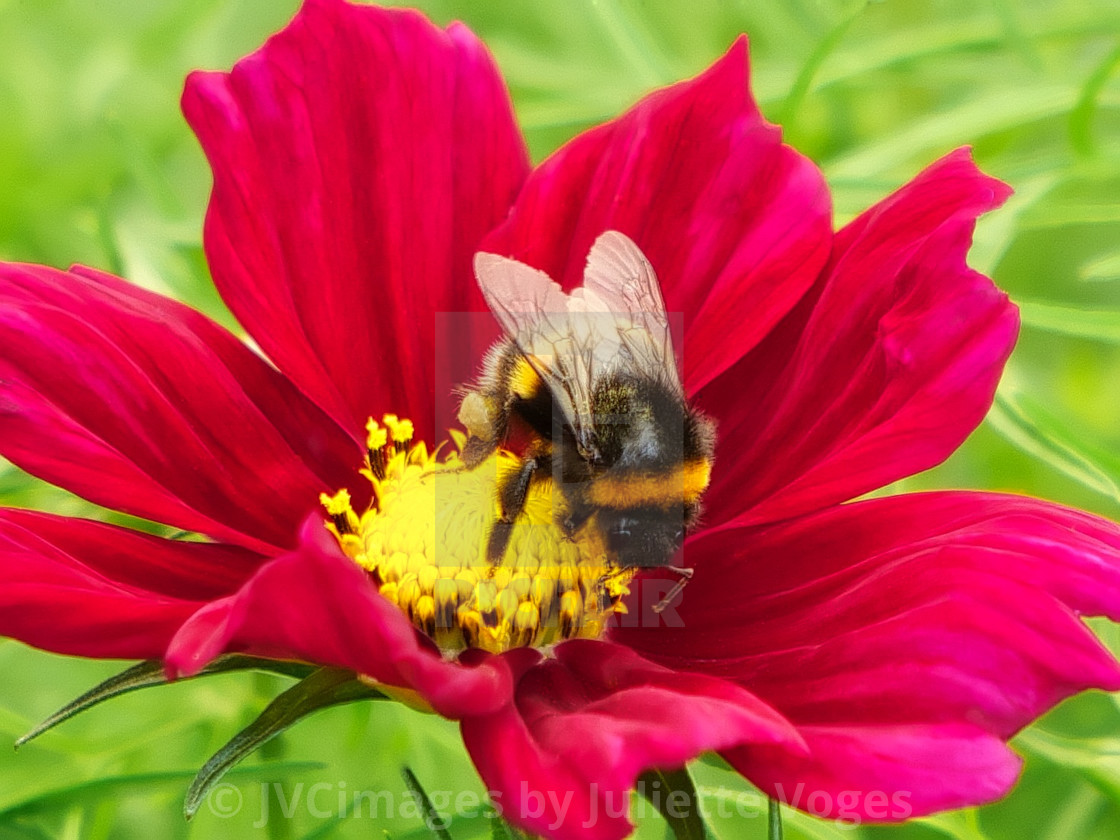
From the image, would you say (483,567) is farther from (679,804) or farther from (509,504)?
(679,804)

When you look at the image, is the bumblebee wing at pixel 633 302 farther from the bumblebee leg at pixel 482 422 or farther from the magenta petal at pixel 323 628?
the magenta petal at pixel 323 628

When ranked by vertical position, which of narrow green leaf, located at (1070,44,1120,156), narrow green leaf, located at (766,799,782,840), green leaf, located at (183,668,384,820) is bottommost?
narrow green leaf, located at (766,799,782,840)

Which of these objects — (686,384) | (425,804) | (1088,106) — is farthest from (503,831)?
(1088,106)

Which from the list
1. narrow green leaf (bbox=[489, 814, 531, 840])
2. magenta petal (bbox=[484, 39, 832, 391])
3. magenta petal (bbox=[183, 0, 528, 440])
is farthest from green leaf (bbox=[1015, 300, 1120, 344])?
narrow green leaf (bbox=[489, 814, 531, 840])

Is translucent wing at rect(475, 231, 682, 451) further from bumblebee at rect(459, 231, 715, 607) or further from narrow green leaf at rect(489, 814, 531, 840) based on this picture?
narrow green leaf at rect(489, 814, 531, 840)

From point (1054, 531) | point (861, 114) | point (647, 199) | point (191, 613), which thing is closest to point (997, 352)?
point (1054, 531)
